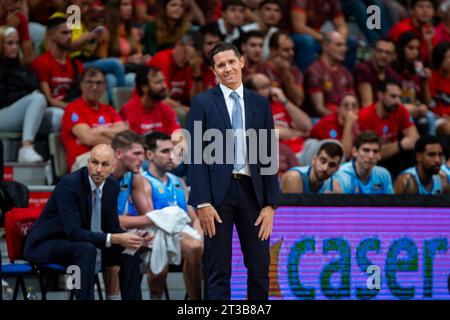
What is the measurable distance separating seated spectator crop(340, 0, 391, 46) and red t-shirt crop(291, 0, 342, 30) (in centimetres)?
48

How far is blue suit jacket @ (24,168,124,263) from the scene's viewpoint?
25.6 ft

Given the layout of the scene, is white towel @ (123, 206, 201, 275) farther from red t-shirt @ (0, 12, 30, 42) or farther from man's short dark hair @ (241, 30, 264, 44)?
man's short dark hair @ (241, 30, 264, 44)

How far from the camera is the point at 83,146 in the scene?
9727mm

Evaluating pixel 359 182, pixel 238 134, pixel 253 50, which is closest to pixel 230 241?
pixel 238 134

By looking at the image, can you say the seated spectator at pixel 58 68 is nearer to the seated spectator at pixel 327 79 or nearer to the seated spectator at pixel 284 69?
the seated spectator at pixel 284 69

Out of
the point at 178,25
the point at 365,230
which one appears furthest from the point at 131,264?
the point at 178,25

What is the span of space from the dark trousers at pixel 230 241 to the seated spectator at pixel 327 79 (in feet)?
16.6

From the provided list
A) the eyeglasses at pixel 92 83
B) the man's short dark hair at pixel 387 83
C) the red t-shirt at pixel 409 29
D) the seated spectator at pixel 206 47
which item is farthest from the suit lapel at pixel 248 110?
the red t-shirt at pixel 409 29

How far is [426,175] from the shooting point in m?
9.59

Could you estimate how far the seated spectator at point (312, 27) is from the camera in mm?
12234

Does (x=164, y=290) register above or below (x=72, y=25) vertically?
below

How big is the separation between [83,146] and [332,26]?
420cm

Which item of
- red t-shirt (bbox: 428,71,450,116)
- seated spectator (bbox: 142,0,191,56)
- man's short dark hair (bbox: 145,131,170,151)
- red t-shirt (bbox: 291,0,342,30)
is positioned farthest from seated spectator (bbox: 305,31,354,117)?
man's short dark hair (bbox: 145,131,170,151)
